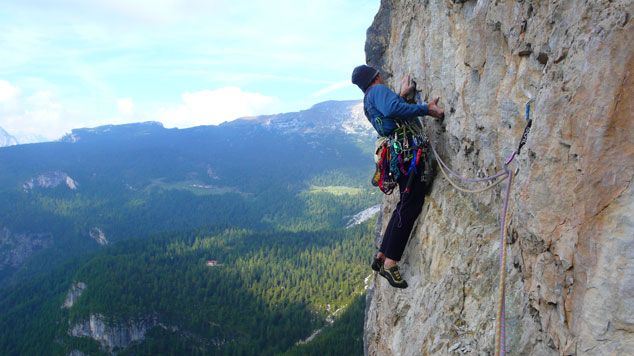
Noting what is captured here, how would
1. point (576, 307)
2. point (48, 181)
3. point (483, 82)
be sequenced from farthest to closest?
1. point (48, 181)
2. point (483, 82)
3. point (576, 307)

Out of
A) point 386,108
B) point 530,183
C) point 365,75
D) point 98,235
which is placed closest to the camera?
point 530,183

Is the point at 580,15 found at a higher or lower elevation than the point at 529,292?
higher

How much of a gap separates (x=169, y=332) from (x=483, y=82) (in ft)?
256

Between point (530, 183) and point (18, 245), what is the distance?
184m

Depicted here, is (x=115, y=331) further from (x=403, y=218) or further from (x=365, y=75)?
(x=365, y=75)

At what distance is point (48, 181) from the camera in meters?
192


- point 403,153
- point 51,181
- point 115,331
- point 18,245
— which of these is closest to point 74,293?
point 115,331

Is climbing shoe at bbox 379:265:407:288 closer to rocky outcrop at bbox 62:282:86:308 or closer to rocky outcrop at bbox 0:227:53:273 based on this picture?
rocky outcrop at bbox 62:282:86:308

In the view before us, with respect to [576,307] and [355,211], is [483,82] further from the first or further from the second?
[355,211]

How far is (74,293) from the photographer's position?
83.4 meters

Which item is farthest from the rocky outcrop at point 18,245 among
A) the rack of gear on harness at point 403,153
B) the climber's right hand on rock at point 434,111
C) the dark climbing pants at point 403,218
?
the climber's right hand on rock at point 434,111

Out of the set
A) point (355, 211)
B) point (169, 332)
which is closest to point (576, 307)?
point (169, 332)

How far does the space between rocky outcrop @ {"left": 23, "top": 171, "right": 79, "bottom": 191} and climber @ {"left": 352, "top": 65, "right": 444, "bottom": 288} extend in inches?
8768

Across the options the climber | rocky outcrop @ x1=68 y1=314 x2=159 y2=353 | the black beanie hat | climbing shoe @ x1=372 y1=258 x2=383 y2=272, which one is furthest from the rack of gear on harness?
Result: rocky outcrop @ x1=68 y1=314 x2=159 y2=353
